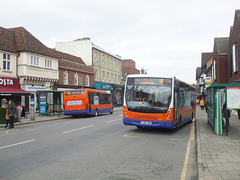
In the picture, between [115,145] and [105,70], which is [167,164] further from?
[105,70]

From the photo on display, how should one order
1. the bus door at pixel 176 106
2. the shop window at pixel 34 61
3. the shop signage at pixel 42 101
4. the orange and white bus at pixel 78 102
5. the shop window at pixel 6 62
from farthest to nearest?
1. the shop window at pixel 34 61
2. the shop window at pixel 6 62
3. the shop signage at pixel 42 101
4. the orange and white bus at pixel 78 102
5. the bus door at pixel 176 106

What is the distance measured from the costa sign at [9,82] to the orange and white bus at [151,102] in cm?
1722

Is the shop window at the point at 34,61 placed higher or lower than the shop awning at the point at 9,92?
higher

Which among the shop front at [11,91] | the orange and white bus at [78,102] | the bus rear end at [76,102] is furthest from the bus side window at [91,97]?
the shop front at [11,91]

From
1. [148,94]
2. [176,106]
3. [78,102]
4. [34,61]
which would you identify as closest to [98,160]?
[148,94]

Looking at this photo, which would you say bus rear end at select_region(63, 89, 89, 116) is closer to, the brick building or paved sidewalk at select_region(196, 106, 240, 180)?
paved sidewalk at select_region(196, 106, 240, 180)

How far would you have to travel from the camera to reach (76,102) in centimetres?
2291

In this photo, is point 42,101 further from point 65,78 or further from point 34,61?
point 65,78

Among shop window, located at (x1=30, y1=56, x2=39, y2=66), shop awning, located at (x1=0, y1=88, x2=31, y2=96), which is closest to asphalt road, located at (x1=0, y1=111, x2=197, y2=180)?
shop awning, located at (x1=0, y1=88, x2=31, y2=96)

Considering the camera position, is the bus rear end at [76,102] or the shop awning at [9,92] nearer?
the bus rear end at [76,102]

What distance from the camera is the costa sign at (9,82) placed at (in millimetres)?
24839

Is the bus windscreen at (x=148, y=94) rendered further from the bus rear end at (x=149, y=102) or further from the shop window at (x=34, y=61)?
the shop window at (x=34, y=61)

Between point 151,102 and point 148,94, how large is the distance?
418 mm

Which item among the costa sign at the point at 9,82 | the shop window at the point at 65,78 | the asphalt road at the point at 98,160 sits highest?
the shop window at the point at 65,78
